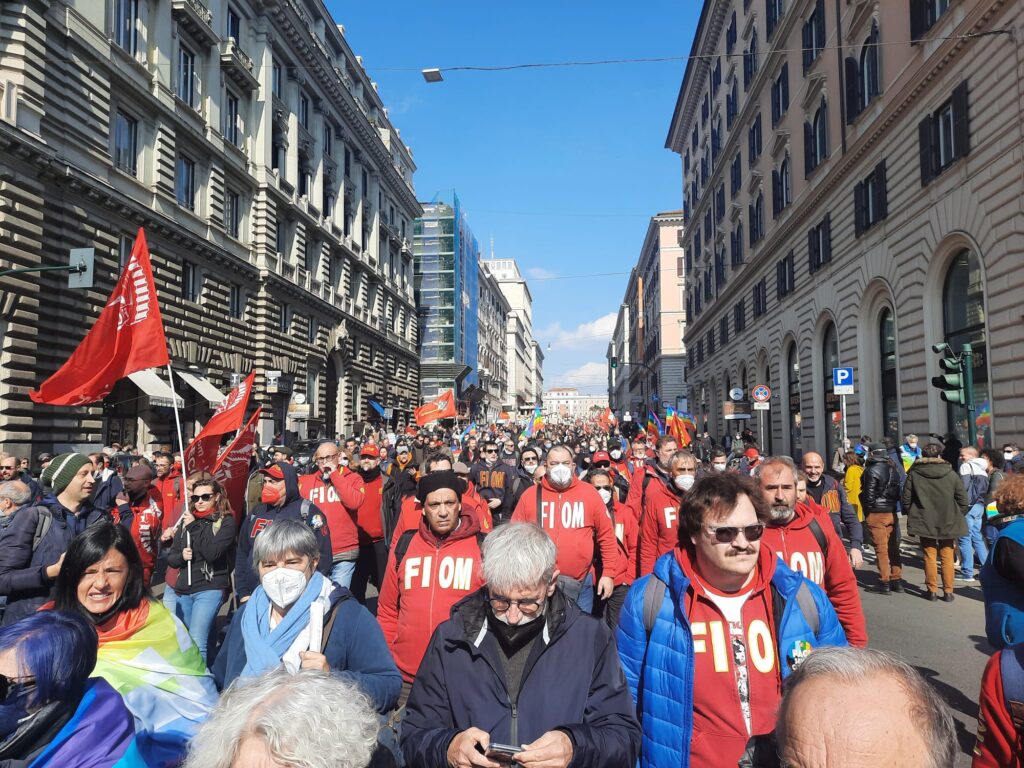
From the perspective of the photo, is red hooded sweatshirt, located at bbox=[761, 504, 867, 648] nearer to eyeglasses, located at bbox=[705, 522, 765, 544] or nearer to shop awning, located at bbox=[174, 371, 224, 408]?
eyeglasses, located at bbox=[705, 522, 765, 544]

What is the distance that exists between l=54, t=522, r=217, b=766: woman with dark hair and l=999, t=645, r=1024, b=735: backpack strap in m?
2.72

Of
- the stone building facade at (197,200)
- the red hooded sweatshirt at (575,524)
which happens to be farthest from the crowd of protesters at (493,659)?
the stone building facade at (197,200)

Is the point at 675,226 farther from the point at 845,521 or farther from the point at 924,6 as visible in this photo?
the point at 845,521

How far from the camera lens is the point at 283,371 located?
29984 mm

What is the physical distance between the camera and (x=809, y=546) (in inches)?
149

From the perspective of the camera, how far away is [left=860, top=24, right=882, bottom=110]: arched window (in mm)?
18922

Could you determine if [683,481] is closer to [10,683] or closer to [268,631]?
[268,631]

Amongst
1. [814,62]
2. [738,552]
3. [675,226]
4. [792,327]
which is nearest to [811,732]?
[738,552]

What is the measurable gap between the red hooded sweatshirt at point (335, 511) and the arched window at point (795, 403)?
2375 centimetres

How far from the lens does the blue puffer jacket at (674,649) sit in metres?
2.58

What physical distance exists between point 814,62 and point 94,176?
21.9m

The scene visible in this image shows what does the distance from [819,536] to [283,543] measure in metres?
2.75

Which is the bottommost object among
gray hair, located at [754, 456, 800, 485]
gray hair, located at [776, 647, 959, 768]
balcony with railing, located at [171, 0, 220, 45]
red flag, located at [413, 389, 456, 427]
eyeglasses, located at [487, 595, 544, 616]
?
eyeglasses, located at [487, 595, 544, 616]

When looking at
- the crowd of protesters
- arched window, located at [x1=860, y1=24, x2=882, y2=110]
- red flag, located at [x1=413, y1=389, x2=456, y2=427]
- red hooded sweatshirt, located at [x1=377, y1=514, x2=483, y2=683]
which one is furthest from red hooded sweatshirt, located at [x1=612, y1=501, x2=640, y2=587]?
arched window, located at [x1=860, y1=24, x2=882, y2=110]
